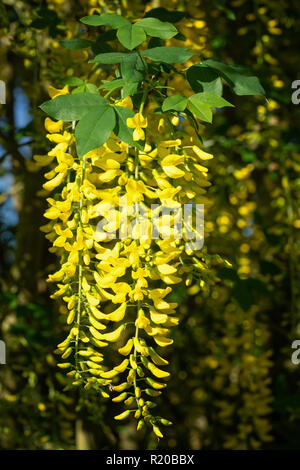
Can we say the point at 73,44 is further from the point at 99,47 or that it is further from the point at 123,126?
the point at 123,126

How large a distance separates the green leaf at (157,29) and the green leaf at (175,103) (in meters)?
0.15

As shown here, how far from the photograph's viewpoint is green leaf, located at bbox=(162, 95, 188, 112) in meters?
1.03

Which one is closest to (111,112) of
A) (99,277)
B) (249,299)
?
(99,277)

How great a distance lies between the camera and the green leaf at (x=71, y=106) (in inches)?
39.2

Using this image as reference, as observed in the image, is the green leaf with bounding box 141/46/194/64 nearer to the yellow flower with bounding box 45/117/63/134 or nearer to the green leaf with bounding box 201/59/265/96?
the green leaf with bounding box 201/59/265/96

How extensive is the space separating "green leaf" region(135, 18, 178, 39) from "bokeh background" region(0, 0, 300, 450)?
0.67 m

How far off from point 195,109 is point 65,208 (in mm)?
365

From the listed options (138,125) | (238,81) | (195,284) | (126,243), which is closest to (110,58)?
(138,125)

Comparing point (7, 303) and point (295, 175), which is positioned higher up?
point (295, 175)

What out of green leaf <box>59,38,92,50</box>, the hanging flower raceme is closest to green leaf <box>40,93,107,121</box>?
the hanging flower raceme
